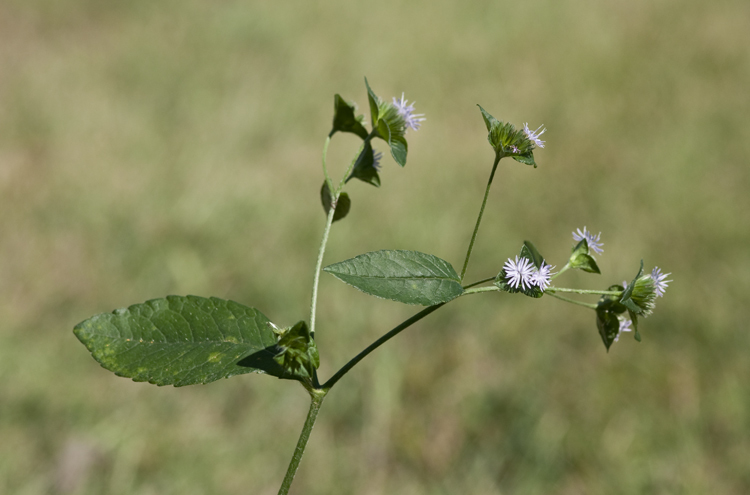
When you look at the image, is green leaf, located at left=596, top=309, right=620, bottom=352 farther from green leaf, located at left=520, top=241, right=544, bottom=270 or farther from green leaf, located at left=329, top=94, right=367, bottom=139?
green leaf, located at left=329, top=94, right=367, bottom=139

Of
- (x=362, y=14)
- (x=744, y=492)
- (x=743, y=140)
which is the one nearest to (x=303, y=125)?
(x=362, y=14)

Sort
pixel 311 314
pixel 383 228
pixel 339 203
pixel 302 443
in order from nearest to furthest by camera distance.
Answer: pixel 302 443
pixel 311 314
pixel 339 203
pixel 383 228

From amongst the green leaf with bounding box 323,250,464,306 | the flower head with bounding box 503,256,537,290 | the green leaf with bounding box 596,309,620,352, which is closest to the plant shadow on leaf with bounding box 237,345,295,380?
the green leaf with bounding box 323,250,464,306

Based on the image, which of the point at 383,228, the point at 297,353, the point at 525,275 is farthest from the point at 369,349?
the point at 383,228

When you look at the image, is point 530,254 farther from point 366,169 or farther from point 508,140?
point 366,169

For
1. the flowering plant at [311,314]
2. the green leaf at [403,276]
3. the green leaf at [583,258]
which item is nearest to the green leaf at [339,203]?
the flowering plant at [311,314]

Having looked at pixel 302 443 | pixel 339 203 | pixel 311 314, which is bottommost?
pixel 302 443

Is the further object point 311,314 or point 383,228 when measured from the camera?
point 383,228

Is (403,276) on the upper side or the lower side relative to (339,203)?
lower

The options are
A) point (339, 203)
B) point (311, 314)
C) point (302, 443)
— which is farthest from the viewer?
point (339, 203)
